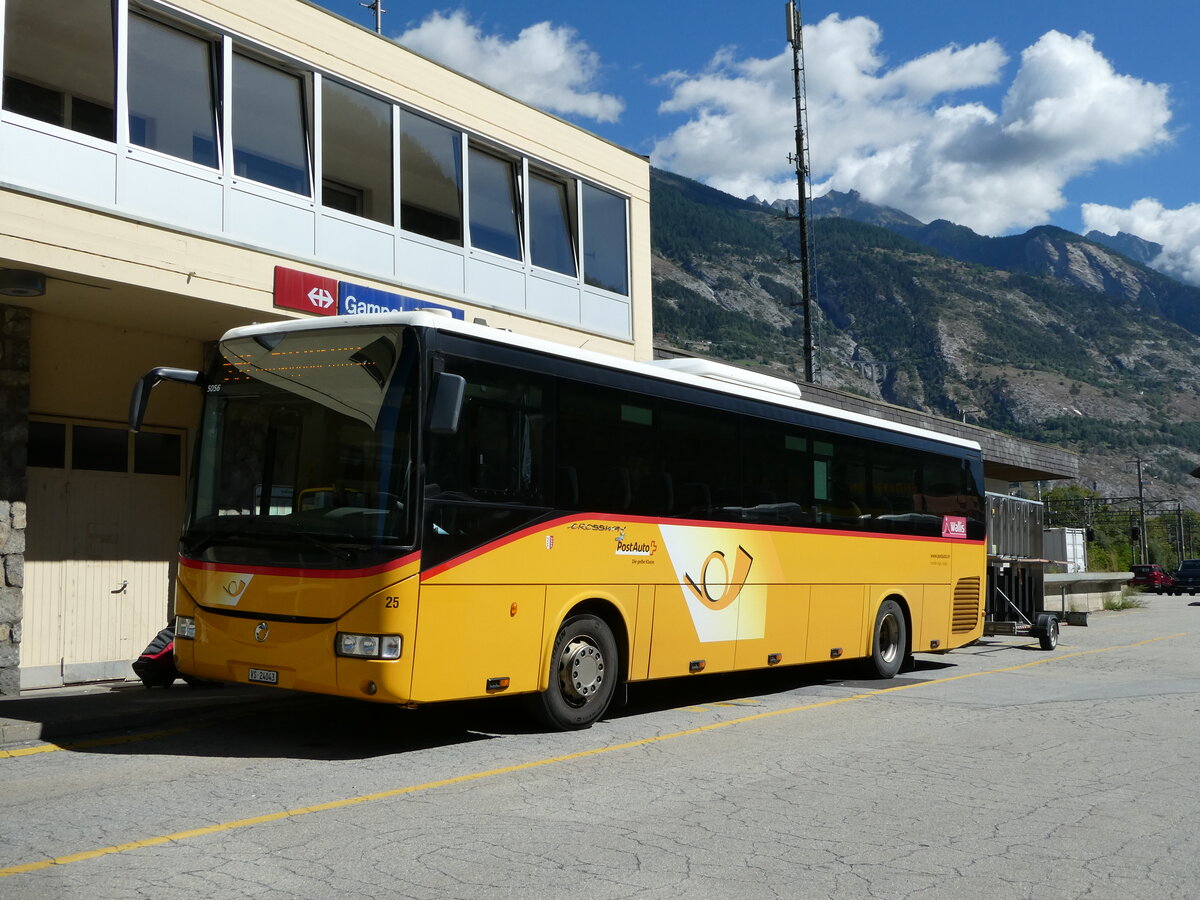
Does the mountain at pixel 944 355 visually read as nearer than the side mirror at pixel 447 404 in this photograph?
No

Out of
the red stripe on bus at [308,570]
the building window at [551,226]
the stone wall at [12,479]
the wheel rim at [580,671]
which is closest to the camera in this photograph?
the red stripe on bus at [308,570]

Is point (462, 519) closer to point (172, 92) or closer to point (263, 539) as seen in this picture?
point (263, 539)

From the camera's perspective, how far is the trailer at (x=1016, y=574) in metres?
19.9

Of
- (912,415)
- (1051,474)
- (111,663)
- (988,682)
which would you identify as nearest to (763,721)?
(988,682)

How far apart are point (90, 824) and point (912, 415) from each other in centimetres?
2458

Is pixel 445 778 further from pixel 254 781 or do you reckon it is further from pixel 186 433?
pixel 186 433

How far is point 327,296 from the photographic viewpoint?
1398 centimetres

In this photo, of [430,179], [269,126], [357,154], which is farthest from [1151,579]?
[269,126]

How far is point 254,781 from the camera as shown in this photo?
7.52 metres

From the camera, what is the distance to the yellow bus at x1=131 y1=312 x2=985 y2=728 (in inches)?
324

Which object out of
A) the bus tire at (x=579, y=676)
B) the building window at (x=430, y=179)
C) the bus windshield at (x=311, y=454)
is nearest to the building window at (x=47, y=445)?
the building window at (x=430, y=179)

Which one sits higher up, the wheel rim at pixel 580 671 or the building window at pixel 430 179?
the building window at pixel 430 179

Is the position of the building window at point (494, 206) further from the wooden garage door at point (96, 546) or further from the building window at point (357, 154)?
the wooden garage door at point (96, 546)

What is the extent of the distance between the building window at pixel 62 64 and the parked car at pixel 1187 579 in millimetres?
56904
